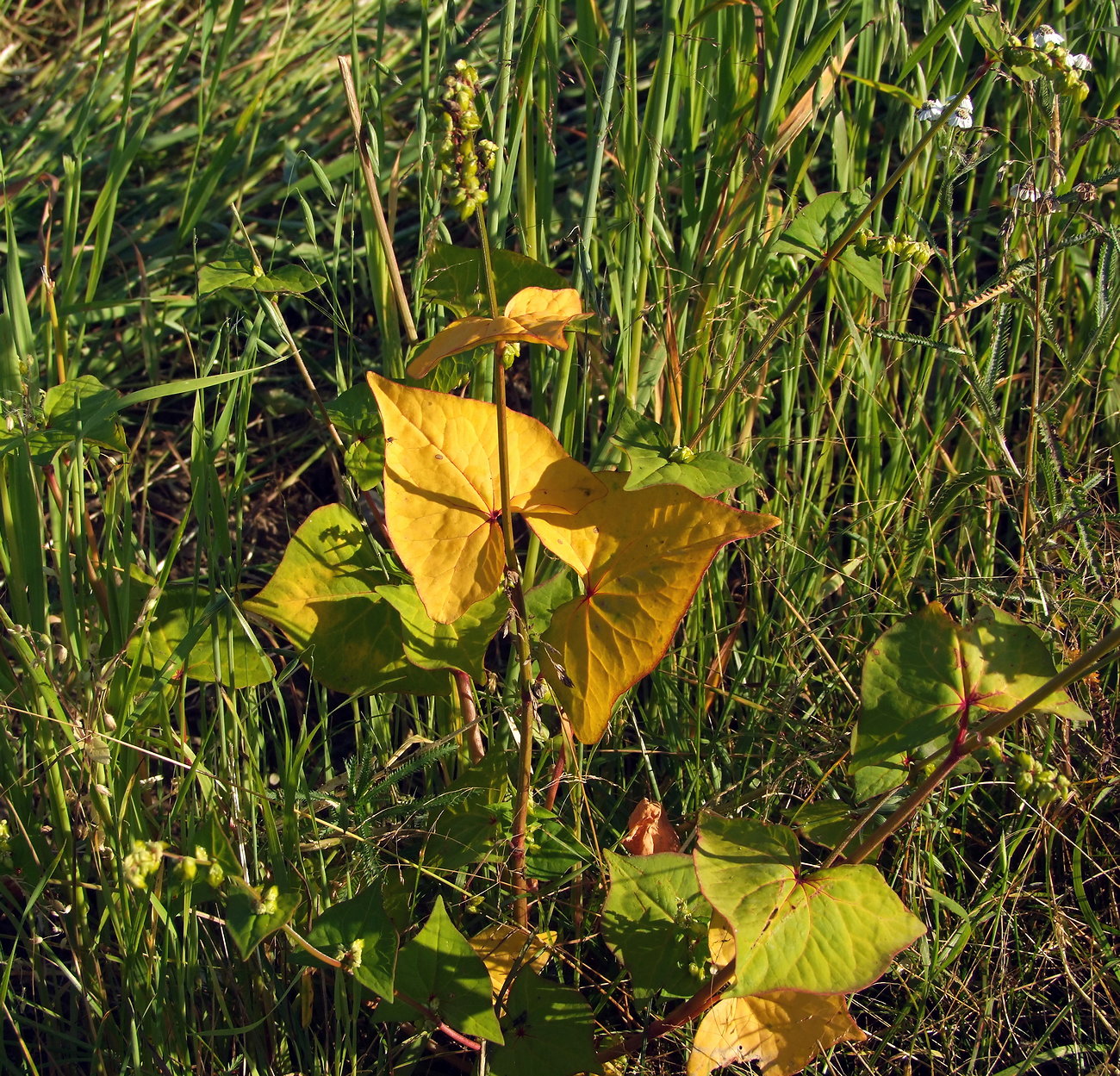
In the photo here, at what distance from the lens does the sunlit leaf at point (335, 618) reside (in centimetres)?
95

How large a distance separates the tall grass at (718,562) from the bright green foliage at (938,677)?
0.25 metres

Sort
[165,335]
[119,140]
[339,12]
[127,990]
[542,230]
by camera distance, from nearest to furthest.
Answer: [127,990], [542,230], [119,140], [165,335], [339,12]

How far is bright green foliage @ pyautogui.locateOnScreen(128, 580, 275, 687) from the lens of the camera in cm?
99

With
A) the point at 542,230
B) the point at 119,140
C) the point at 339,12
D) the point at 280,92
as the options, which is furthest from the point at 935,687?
the point at 339,12

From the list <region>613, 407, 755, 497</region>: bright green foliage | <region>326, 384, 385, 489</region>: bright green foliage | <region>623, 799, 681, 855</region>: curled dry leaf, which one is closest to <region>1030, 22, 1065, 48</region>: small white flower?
<region>613, 407, 755, 497</region>: bright green foliage

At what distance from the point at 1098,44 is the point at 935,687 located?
1.29m

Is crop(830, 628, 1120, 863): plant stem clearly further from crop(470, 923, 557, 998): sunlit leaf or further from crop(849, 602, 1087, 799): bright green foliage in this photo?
crop(470, 923, 557, 998): sunlit leaf

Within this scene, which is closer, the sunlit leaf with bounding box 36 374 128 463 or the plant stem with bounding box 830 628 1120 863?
the plant stem with bounding box 830 628 1120 863

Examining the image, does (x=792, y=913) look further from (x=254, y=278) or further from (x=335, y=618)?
(x=254, y=278)

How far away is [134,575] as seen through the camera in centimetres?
113

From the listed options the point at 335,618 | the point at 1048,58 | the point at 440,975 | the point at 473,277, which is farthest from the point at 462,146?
the point at 440,975

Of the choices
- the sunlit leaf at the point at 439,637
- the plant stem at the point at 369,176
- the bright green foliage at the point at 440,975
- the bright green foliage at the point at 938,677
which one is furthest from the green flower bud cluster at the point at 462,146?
the bright green foliage at the point at 440,975

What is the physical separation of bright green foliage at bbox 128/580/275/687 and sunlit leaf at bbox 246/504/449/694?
63mm

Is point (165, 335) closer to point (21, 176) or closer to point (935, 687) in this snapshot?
point (21, 176)
